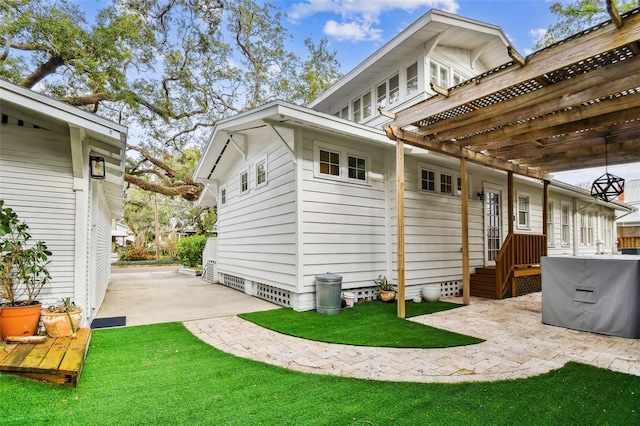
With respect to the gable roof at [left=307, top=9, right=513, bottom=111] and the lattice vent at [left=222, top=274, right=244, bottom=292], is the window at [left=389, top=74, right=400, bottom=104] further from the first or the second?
the lattice vent at [left=222, top=274, right=244, bottom=292]

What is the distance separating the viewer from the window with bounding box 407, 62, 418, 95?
817cm

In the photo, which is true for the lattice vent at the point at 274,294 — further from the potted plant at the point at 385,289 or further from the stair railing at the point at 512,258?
the stair railing at the point at 512,258

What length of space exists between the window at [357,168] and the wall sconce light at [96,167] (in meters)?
4.17

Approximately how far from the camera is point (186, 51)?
52.3 feet

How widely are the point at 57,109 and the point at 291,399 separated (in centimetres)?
410

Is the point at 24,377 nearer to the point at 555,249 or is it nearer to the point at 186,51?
the point at 555,249

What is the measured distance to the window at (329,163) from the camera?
6320 mm

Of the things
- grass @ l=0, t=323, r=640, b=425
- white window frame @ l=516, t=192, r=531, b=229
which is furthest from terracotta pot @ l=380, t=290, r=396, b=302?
white window frame @ l=516, t=192, r=531, b=229

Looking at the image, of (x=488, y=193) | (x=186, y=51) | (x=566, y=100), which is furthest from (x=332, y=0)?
(x=566, y=100)

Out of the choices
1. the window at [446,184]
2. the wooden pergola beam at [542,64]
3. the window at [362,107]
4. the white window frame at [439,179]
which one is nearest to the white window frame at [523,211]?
the white window frame at [439,179]

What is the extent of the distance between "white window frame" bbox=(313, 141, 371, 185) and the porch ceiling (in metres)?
1.26

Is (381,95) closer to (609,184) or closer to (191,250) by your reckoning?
(609,184)

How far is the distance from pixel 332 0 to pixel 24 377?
15.7 meters

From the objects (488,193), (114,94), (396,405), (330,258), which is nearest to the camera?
(396,405)
